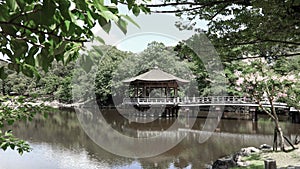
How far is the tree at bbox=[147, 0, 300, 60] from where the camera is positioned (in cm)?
266

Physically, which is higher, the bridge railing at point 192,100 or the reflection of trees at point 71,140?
the bridge railing at point 192,100

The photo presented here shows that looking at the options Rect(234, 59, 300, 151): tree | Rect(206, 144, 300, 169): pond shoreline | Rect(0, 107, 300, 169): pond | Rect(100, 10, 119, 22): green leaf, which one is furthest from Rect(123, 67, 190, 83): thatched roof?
Rect(100, 10, 119, 22): green leaf

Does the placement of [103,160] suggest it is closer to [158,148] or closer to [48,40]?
[158,148]

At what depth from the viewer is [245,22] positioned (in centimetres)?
318

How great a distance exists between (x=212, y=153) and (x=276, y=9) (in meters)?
6.78

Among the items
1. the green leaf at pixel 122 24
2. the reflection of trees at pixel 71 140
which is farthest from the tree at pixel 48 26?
the reflection of trees at pixel 71 140

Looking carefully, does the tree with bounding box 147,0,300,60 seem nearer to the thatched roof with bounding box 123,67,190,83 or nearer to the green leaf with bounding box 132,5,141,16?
the green leaf with bounding box 132,5,141,16

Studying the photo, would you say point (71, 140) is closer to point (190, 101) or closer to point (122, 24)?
point (190, 101)

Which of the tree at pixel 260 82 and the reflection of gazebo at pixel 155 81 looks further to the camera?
the reflection of gazebo at pixel 155 81

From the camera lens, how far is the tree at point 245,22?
105 inches

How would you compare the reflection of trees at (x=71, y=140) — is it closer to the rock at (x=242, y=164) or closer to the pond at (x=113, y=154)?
the pond at (x=113, y=154)

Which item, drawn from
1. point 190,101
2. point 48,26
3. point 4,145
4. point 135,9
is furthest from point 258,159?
point 190,101

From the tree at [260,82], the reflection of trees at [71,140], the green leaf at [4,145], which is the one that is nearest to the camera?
the green leaf at [4,145]

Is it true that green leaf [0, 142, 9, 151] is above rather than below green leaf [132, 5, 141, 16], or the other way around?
below
